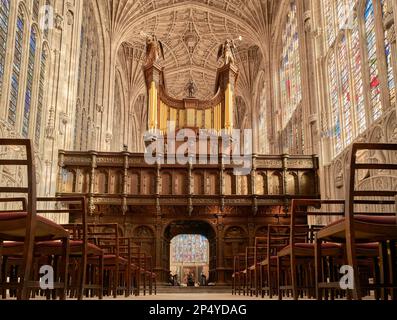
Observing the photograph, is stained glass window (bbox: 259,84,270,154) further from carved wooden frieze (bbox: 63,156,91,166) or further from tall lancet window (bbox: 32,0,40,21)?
tall lancet window (bbox: 32,0,40,21)

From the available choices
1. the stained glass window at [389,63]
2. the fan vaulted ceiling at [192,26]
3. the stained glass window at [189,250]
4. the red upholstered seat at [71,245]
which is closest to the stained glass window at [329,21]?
the stained glass window at [389,63]

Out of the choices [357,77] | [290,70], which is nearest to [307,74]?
[357,77]

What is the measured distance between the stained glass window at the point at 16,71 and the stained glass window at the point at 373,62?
8646 mm

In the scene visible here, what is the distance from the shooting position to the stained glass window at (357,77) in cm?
1191

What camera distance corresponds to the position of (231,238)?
578 inches

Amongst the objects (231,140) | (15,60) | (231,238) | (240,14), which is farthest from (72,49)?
(240,14)

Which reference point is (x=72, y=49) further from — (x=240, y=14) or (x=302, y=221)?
(x=240, y=14)

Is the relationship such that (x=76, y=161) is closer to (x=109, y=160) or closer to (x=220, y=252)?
(x=109, y=160)

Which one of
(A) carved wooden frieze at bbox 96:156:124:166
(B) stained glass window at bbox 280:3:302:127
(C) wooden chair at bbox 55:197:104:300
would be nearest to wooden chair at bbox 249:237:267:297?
(C) wooden chair at bbox 55:197:104:300

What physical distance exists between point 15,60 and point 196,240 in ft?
80.6

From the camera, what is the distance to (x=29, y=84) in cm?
1253

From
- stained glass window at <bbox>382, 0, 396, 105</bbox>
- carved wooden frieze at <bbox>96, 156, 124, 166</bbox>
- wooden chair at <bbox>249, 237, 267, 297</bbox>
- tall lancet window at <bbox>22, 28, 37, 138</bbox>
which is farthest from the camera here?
carved wooden frieze at <bbox>96, 156, 124, 166</bbox>

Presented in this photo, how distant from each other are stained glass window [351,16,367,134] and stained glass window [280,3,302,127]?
19.0 feet

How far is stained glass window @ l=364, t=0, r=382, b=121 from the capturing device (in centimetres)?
1073
